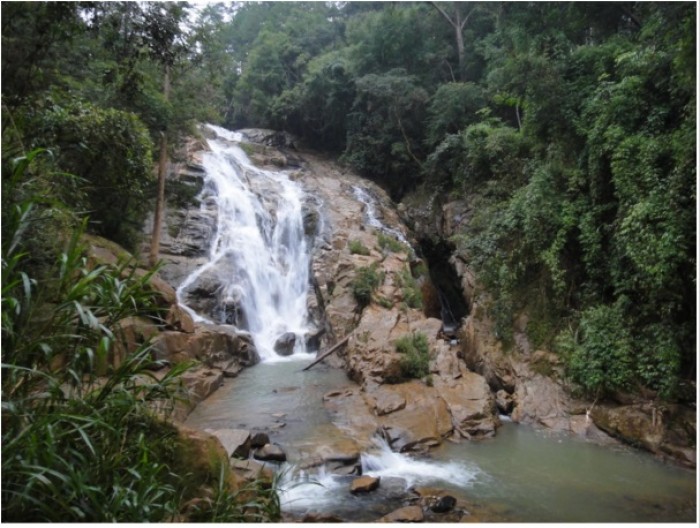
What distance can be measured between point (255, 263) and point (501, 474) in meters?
9.04

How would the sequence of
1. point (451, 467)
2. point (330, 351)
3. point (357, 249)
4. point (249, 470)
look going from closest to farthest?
point (249, 470) < point (451, 467) < point (330, 351) < point (357, 249)

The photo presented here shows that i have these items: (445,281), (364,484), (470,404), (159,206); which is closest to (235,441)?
(364,484)

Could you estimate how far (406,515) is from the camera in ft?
14.7

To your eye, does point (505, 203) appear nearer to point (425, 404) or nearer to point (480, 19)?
point (425, 404)

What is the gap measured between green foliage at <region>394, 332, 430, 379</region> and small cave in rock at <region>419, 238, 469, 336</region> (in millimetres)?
4804

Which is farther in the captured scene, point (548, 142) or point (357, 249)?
point (357, 249)

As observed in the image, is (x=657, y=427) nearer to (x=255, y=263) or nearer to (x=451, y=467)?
(x=451, y=467)

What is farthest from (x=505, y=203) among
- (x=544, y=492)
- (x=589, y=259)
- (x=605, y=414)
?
(x=544, y=492)

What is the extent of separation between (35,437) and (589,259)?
8.29m

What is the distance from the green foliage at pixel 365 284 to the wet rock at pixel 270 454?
19.6ft

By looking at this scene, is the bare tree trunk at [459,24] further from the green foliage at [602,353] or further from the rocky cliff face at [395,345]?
the green foliage at [602,353]

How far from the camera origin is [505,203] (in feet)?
36.6

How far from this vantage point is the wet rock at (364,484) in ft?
16.7

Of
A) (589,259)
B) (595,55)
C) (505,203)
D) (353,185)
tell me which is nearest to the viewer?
(589,259)
